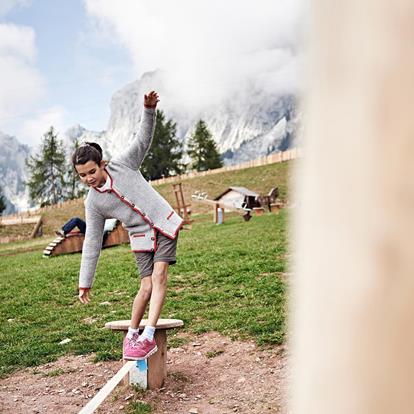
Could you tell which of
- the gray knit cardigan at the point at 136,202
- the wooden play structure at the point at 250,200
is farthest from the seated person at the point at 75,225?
the gray knit cardigan at the point at 136,202

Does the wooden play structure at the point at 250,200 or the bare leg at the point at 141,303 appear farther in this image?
the wooden play structure at the point at 250,200

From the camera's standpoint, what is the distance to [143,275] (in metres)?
4.67

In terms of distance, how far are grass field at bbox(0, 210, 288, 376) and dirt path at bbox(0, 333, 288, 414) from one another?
0.30 meters

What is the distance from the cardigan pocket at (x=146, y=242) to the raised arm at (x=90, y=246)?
0.36 metres

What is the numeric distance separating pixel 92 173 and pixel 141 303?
105cm

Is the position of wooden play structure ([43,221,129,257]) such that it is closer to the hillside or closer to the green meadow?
the green meadow

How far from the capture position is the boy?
445cm

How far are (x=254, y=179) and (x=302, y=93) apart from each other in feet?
134

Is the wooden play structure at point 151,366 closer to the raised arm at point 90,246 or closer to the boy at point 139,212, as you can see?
the boy at point 139,212

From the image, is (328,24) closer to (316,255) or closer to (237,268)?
(316,255)

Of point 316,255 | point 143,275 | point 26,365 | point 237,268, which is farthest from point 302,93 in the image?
point 237,268

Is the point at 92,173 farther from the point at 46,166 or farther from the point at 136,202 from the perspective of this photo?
the point at 46,166

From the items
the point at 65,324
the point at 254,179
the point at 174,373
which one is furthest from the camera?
the point at 254,179

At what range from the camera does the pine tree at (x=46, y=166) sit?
6059cm
